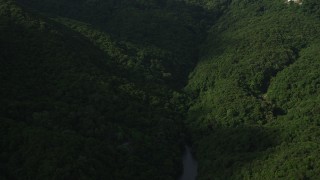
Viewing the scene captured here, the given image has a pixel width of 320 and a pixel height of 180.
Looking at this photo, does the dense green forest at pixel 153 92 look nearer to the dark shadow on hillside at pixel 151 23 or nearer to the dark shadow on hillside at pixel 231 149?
the dark shadow on hillside at pixel 231 149

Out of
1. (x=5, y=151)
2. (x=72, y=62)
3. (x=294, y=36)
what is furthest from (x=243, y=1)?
(x=5, y=151)

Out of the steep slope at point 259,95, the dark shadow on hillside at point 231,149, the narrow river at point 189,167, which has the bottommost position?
the narrow river at point 189,167

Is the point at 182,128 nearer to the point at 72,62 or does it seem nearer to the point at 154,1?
the point at 72,62

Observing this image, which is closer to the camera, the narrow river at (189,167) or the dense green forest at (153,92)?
the dense green forest at (153,92)

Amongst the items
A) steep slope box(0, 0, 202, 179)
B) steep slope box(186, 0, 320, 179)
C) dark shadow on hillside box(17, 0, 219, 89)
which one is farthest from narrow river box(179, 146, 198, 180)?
dark shadow on hillside box(17, 0, 219, 89)

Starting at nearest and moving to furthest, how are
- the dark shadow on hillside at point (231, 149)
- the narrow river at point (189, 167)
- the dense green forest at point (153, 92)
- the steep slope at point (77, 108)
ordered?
the steep slope at point (77, 108) → the dense green forest at point (153, 92) → the dark shadow on hillside at point (231, 149) → the narrow river at point (189, 167)

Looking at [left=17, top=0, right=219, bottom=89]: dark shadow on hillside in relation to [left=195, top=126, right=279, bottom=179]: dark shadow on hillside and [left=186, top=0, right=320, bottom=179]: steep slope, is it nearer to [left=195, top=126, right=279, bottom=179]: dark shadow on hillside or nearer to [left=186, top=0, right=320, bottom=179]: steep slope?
[left=186, top=0, right=320, bottom=179]: steep slope

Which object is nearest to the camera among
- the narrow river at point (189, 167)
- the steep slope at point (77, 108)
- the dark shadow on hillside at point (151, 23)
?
the steep slope at point (77, 108)

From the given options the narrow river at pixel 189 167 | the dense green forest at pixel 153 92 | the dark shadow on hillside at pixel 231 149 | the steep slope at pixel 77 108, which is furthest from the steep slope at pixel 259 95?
the steep slope at pixel 77 108
